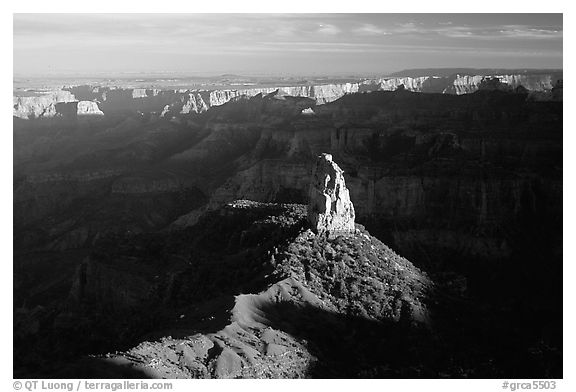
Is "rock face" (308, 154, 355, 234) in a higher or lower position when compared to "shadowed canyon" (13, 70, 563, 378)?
higher

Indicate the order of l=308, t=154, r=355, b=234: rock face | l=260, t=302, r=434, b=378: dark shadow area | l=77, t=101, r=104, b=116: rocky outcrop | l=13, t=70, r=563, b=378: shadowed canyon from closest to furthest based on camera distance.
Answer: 1. l=260, t=302, r=434, b=378: dark shadow area
2. l=13, t=70, r=563, b=378: shadowed canyon
3. l=308, t=154, r=355, b=234: rock face
4. l=77, t=101, r=104, b=116: rocky outcrop

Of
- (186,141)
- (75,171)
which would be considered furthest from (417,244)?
(186,141)

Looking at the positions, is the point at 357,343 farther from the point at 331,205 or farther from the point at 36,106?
the point at 36,106

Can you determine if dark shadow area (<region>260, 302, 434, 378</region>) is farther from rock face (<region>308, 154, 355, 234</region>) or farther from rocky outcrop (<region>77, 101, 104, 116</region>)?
rocky outcrop (<region>77, 101, 104, 116</region>)

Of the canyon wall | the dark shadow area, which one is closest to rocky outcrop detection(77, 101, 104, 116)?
the canyon wall

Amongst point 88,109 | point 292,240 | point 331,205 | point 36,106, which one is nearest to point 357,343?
point 292,240

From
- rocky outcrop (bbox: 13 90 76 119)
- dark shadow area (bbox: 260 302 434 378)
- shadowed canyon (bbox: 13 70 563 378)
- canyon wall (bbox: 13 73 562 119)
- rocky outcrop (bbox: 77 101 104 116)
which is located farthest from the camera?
rocky outcrop (bbox: 77 101 104 116)

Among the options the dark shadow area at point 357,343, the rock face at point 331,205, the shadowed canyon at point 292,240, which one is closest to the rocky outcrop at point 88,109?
the shadowed canyon at point 292,240

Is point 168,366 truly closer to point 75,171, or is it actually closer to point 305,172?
point 305,172
